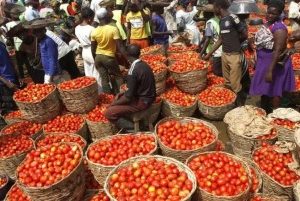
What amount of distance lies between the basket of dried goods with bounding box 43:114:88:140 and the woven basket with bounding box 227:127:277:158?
9.44ft

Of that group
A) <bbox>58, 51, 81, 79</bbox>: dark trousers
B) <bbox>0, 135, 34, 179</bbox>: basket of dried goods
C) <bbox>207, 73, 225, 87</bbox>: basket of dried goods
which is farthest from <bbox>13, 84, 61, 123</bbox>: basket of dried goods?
<bbox>207, 73, 225, 87</bbox>: basket of dried goods

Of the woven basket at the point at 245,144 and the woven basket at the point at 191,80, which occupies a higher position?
the woven basket at the point at 191,80

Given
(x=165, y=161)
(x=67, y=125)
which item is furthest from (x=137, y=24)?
(x=165, y=161)

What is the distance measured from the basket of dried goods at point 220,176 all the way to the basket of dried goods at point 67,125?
2.81m

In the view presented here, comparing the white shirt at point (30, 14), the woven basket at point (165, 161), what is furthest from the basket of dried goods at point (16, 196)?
the white shirt at point (30, 14)

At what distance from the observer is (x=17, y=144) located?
19.3ft

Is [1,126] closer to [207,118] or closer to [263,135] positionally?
[207,118]

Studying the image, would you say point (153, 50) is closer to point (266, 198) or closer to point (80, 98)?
point (80, 98)

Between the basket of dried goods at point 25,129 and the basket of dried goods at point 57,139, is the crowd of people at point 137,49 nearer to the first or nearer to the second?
the basket of dried goods at point 57,139

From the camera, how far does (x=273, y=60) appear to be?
20.3ft

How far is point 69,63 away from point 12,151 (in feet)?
10.6

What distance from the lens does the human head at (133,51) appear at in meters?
5.93

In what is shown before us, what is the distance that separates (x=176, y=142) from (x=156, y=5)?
633 cm

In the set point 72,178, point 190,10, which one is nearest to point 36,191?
point 72,178
